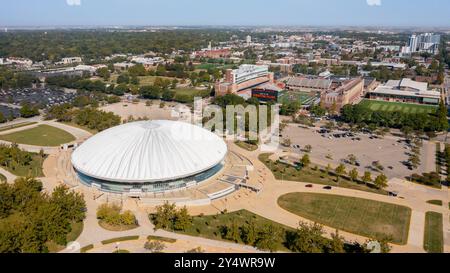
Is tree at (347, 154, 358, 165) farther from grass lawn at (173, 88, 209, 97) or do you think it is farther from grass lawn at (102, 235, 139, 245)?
grass lawn at (173, 88, 209, 97)

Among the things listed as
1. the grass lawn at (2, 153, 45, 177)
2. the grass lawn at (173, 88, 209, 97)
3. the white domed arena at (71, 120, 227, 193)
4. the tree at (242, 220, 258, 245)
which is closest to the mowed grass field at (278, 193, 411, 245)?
the tree at (242, 220, 258, 245)

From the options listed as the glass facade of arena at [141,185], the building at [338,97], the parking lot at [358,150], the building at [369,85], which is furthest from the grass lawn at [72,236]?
the building at [369,85]

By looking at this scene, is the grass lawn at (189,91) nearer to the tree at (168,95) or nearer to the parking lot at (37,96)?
the tree at (168,95)

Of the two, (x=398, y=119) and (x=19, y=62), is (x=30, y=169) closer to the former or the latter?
(x=398, y=119)
